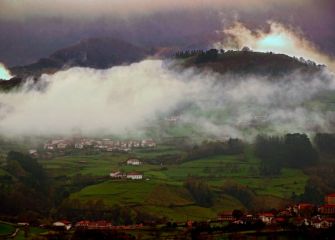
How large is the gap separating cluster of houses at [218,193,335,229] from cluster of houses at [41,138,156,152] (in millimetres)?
26411

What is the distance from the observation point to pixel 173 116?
9106cm

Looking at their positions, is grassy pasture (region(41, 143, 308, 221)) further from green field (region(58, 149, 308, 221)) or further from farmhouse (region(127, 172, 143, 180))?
farmhouse (region(127, 172, 143, 180))

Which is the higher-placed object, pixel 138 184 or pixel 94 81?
pixel 94 81

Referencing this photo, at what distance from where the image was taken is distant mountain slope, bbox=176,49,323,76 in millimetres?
114000

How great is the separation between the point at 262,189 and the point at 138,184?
381 inches

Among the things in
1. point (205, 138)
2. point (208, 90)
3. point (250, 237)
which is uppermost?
point (208, 90)

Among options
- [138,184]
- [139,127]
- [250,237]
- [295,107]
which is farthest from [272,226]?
[295,107]

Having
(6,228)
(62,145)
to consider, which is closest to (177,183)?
(6,228)

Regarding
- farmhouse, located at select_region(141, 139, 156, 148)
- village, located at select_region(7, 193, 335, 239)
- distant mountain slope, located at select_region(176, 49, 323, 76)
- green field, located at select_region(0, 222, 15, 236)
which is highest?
distant mountain slope, located at select_region(176, 49, 323, 76)

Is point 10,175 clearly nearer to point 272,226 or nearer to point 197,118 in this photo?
point 272,226

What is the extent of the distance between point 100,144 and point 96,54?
247ft

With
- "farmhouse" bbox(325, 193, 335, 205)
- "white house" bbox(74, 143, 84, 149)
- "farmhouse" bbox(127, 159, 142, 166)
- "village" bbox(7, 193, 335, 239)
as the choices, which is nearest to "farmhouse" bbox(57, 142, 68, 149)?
"white house" bbox(74, 143, 84, 149)

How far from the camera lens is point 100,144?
251 feet

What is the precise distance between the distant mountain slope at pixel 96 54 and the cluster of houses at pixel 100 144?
55524 mm
